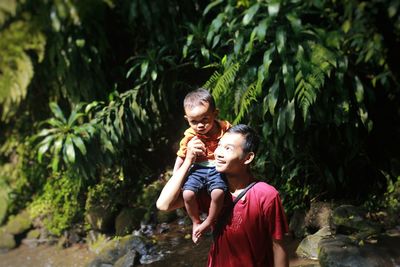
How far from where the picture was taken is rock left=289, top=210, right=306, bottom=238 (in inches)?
169

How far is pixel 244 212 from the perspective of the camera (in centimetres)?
167

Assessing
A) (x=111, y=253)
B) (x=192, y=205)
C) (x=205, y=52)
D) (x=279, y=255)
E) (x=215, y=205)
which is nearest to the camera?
(x=279, y=255)

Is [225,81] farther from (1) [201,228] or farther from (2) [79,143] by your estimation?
(1) [201,228]

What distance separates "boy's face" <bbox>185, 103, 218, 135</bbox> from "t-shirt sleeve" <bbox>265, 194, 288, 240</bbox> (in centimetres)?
43

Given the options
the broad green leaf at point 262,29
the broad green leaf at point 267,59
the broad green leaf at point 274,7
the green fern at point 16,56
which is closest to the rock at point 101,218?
the broad green leaf at point 267,59

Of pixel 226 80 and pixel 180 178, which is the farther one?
pixel 226 80

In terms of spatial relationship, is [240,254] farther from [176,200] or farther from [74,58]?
[74,58]

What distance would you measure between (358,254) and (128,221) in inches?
123

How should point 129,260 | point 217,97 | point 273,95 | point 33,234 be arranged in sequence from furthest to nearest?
point 33,234, point 129,260, point 217,97, point 273,95

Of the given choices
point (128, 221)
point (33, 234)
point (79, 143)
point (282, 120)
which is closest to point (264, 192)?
point (282, 120)

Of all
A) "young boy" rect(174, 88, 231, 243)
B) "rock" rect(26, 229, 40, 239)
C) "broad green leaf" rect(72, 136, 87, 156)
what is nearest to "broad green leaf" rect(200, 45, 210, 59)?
"broad green leaf" rect(72, 136, 87, 156)

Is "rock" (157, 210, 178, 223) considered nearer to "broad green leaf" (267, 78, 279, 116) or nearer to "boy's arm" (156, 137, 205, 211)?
"broad green leaf" (267, 78, 279, 116)

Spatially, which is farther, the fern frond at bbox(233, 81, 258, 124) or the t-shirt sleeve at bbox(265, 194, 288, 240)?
the fern frond at bbox(233, 81, 258, 124)

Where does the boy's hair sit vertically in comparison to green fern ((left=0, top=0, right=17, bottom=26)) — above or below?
below
